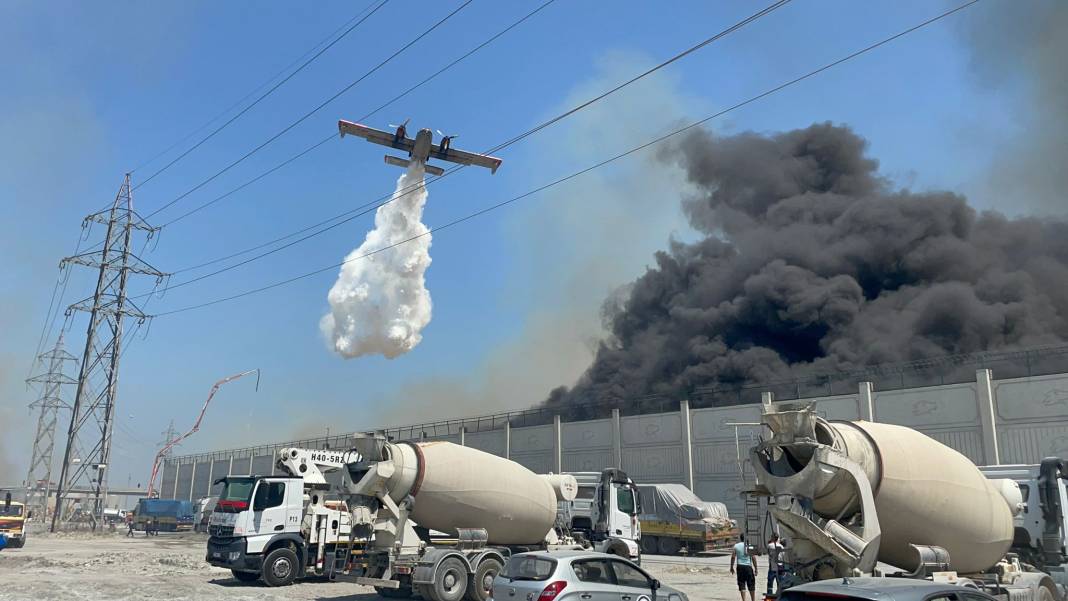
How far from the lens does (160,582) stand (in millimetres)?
20812

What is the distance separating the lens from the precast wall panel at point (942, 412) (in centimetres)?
3194

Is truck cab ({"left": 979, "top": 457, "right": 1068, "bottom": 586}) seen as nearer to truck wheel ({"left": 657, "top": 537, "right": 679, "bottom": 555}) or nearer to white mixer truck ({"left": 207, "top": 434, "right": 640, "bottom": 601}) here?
white mixer truck ({"left": 207, "top": 434, "right": 640, "bottom": 601})

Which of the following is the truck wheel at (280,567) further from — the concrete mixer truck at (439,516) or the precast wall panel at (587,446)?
the precast wall panel at (587,446)

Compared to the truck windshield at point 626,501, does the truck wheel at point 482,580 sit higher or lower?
lower

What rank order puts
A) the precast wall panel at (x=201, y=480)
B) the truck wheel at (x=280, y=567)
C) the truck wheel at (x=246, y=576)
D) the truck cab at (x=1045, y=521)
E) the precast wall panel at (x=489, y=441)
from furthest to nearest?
the precast wall panel at (x=201, y=480), the precast wall panel at (x=489, y=441), the truck wheel at (x=246, y=576), the truck wheel at (x=280, y=567), the truck cab at (x=1045, y=521)

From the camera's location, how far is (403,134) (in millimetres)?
30812

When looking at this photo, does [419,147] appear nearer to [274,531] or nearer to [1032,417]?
[274,531]

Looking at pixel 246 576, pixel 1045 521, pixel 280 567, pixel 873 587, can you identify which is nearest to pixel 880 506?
pixel 873 587

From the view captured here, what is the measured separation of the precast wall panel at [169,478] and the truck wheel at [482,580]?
79.6 meters

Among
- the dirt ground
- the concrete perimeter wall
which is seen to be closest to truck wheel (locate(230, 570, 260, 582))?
the dirt ground

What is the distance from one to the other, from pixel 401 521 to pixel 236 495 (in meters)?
7.16

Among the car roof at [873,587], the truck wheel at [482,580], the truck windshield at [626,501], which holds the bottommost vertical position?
the truck wheel at [482,580]

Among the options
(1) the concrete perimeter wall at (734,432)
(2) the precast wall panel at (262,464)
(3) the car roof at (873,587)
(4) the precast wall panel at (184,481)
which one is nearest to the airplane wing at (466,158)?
(1) the concrete perimeter wall at (734,432)

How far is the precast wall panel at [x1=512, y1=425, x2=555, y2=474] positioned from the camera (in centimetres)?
4800
